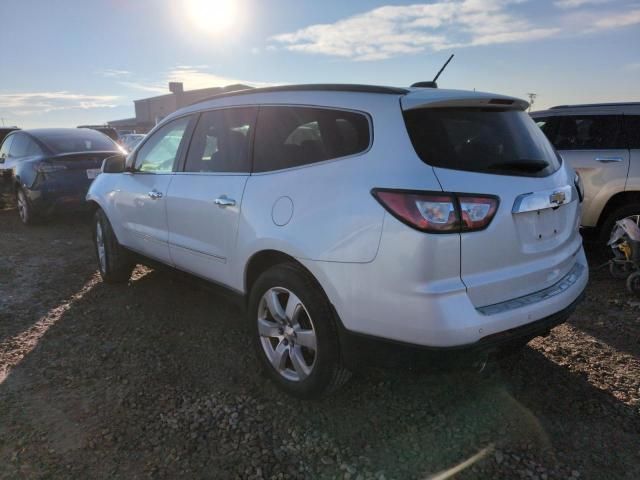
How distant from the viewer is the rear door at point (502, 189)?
2230mm

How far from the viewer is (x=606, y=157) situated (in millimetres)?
5367

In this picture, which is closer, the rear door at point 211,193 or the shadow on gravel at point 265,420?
the shadow on gravel at point 265,420

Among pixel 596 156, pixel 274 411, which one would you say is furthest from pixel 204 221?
pixel 596 156

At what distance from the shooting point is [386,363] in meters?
2.38

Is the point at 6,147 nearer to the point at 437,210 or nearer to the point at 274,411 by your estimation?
the point at 274,411

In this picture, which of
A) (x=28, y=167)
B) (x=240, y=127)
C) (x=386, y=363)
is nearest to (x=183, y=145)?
(x=240, y=127)

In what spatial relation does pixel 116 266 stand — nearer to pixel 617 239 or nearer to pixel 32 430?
Result: pixel 32 430

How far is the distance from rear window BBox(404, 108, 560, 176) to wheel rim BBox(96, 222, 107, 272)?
12.2 ft

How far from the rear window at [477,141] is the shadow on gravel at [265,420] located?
42.1 inches

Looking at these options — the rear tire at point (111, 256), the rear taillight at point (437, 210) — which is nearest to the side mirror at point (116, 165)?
the rear tire at point (111, 256)

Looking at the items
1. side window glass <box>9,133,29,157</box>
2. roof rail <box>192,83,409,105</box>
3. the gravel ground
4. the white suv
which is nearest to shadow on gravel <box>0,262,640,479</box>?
the gravel ground

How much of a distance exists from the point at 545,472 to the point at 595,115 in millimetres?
4595

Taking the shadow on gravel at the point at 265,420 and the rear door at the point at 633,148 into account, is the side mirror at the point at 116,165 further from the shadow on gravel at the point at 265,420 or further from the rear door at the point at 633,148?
the rear door at the point at 633,148

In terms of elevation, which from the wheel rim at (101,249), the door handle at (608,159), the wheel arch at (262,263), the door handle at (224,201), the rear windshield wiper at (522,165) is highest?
the rear windshield wiper at (522,165)
